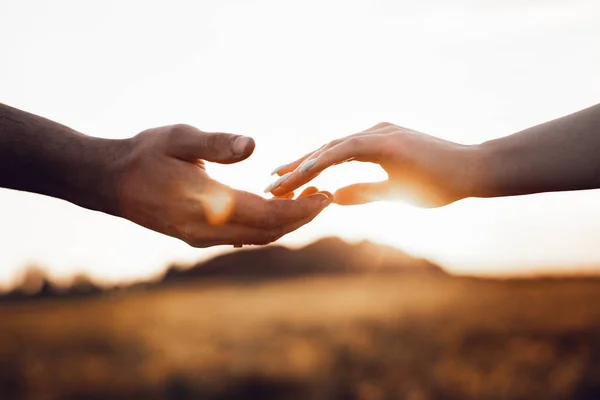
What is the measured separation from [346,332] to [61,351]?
18.8 metres

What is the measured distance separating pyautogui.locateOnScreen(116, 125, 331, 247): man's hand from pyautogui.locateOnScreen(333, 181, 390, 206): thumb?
0.44 feet

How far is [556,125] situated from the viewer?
3889 mm

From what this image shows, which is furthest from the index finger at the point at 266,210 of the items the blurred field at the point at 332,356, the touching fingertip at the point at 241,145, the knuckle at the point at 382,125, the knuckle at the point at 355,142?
the blurred field at the point at 332,356

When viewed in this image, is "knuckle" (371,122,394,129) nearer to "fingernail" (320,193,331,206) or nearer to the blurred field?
"fingernail" (320,193,331,206)

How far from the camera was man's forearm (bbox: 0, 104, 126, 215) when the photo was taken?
441 cm

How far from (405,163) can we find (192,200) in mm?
1383

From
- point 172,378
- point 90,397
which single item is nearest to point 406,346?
point 172,378

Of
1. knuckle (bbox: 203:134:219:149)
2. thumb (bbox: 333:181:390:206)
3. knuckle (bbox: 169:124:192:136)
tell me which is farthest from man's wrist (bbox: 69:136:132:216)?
thumb (bbox: 333:181:390:206)

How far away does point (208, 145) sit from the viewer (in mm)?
4211

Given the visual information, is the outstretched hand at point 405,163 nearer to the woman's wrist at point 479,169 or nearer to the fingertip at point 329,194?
the woman's wrist at point 479,169

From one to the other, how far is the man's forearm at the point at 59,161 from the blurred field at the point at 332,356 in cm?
2199

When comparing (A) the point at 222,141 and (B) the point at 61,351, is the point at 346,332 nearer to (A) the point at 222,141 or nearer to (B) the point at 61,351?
(B) the point at 61,351

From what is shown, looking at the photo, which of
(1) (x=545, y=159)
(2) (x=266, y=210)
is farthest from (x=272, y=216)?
(1) (x=545, y=159)

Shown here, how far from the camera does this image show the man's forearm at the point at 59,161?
4.41 m
